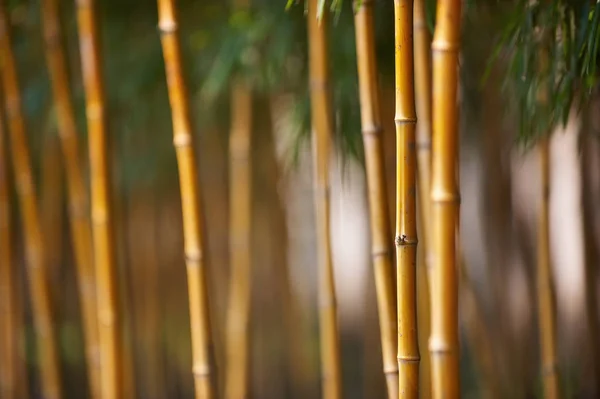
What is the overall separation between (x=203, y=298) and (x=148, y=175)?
1207 millimetres

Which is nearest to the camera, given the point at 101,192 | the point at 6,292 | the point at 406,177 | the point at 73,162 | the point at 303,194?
the point at 406,177

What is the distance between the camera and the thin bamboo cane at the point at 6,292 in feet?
4.13

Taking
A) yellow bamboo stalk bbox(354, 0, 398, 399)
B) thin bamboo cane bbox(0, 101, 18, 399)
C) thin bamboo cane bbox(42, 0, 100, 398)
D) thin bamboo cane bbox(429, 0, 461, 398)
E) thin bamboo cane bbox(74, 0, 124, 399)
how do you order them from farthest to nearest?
thin bamboo cane bbox(0, 101, 18, 399), thin bamboo cane bbox(42, 0, 100, 398), thin bamboo cane bbox(74, 0, 124, 399), yellow bamboo stalk bbox(354, 0, 398, 399), thin bamboo cane bbox(429, 0, 461, 398)

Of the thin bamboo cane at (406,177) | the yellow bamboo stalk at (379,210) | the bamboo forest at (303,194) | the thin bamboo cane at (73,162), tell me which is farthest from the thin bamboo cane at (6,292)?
the thin bamboo cane at (406,177)

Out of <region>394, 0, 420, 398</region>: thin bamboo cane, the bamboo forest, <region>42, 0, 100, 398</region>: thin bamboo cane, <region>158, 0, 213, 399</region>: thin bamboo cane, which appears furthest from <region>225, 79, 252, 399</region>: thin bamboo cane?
<region>394, 0, 420, 398</region>: thin bamboo cane

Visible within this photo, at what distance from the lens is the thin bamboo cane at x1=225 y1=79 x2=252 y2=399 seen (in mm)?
1324

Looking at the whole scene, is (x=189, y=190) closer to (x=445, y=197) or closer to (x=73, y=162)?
(x=445, y=197)

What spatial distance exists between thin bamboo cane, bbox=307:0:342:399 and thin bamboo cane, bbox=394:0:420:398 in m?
0.29

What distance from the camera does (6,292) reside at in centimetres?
133

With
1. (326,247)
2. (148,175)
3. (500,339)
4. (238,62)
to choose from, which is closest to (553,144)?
(500,339)

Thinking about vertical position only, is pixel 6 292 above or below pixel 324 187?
below

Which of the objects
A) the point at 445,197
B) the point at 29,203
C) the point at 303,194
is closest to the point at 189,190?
the point at 445,197

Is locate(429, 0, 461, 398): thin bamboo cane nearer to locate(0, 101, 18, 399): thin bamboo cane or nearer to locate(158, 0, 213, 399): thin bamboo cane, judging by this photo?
locate(158, 0, 213, 399): thin bamboo cane

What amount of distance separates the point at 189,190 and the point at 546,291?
1.77 feet
